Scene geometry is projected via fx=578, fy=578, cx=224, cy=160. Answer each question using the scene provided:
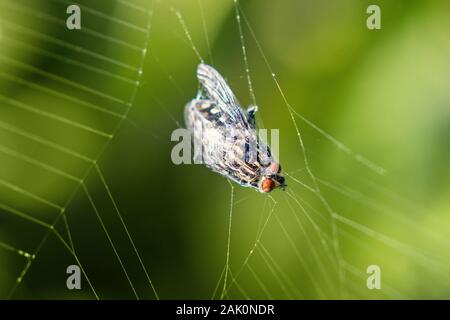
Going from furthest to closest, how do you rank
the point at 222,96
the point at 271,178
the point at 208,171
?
the point at 208,171 → the point at 222,96 → the point at 271,178

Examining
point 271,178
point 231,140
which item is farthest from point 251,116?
point 271,178

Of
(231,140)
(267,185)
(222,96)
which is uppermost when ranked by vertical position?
(222,96)

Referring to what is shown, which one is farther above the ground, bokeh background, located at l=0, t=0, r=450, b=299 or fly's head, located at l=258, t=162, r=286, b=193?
bokeh background, located at l=0, t=0, r=450, b=299

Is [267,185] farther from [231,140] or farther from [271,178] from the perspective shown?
[231,140]

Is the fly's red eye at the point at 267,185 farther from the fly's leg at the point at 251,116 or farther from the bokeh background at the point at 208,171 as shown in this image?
the bokeh background at the point at 208,171

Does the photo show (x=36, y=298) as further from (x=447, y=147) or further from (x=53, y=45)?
(x=447, y=147)

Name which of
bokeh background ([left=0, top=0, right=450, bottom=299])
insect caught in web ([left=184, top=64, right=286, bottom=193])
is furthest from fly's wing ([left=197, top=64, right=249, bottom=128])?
bokeh background ([left=0, top=0, right=450, bottom=299])

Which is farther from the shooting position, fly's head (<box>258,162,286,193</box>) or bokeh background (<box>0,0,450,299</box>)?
bokeh background (<box>0,0,450,299</box>)

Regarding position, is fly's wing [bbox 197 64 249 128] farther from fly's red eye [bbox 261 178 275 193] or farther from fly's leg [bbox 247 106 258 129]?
fly's red eye [bbox 261 178 275 193]
